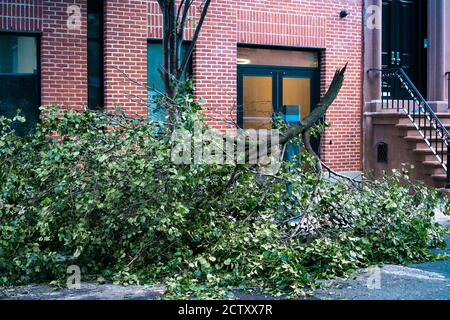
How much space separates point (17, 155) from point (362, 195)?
12.8 ft

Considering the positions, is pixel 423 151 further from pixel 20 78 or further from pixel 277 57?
pixel 20 78

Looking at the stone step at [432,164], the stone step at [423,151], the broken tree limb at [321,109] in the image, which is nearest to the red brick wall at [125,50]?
the broken tree limb at [321,109]

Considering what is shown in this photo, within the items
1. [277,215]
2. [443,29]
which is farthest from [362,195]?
[443,29]

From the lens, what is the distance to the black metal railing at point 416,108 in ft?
46.8

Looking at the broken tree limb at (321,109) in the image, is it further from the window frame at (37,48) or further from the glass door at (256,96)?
the glass door at (256,96)

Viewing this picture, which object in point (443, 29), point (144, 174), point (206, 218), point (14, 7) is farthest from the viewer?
point (443, 29)

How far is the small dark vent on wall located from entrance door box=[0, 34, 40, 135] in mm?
7308

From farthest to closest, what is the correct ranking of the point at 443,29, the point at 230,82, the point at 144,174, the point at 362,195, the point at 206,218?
the point at 443,29, the point at 230,82, the point at 362,195, the point at 206,218, the point at 144,174

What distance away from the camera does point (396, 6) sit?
1667 centimetres

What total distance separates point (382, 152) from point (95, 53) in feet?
21.3

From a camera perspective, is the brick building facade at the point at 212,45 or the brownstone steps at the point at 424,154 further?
the brownstone steps at the point at 424,154

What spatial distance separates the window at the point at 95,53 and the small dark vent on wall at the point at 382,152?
615 centimetres

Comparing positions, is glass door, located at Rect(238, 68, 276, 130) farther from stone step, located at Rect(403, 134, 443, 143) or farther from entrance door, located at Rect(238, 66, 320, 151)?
stone step, located at Rect(403, 134, 443, 143)

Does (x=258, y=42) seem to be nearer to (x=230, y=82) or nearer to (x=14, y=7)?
(x=230, y=82)
